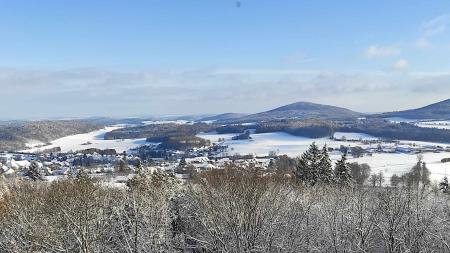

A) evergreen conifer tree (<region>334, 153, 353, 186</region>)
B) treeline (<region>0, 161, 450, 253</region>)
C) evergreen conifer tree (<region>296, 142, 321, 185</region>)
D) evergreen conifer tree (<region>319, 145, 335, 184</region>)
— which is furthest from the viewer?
evergreen conifer tree (<region>334, 153, 353, 186</region>)

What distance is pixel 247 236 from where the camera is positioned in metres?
22.2

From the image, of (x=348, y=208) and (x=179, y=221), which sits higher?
(x=348, y=208)

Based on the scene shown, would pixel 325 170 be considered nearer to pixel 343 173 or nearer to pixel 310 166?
pixel 310 166

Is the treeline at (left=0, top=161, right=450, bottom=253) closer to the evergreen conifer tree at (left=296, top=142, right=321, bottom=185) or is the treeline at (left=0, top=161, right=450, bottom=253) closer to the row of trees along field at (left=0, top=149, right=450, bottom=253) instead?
the row of trees along field at (left=0, top=149, right=450, bottom=253)

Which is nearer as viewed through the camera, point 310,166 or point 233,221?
point 233,221

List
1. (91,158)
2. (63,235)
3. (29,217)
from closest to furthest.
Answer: (63,235) < (29,217) < (91,158)

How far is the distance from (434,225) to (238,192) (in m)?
16.6

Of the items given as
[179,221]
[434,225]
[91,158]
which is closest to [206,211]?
[179,221]

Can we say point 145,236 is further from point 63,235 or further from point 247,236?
point 247,236

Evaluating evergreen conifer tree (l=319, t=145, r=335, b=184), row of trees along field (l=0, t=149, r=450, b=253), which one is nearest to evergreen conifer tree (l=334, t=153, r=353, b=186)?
evergreen conifer tree (l=319, t=145, r=335, b=184)

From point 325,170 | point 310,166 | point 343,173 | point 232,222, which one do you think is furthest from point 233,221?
point 343,173

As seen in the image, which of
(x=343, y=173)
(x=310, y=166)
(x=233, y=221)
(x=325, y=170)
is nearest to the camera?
(x=233, y=221)

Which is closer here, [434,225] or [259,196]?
[259,196]

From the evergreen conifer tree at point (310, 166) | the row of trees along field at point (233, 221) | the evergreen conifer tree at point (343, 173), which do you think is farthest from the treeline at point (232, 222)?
the evergreen conifer tree at point (343, 173)
